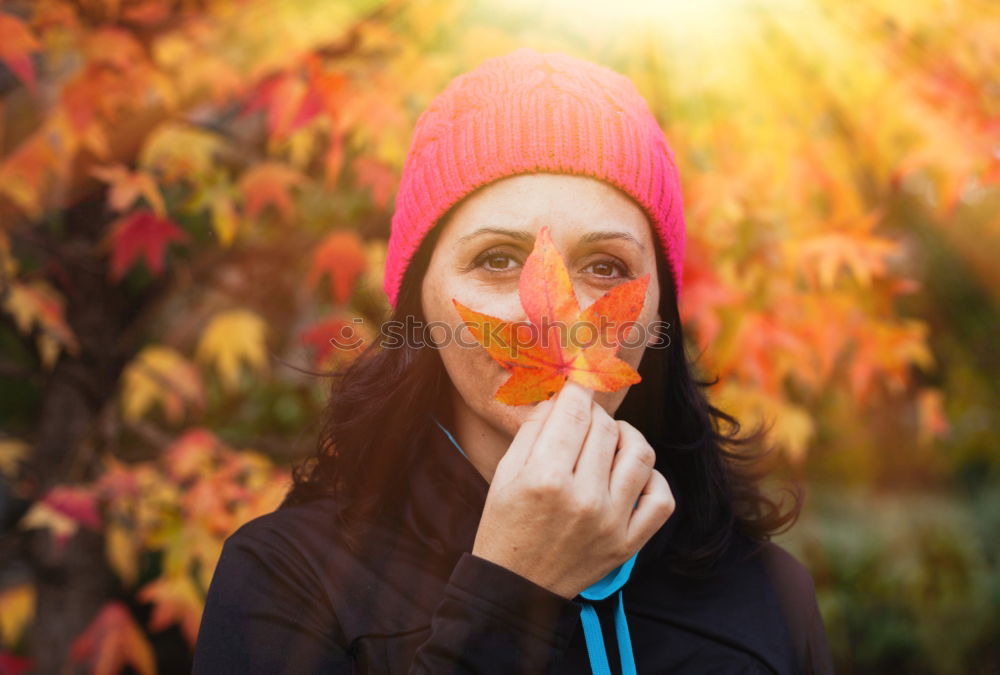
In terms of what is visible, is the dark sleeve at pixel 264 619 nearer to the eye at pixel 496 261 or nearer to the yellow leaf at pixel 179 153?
the eye at pixel 496 261

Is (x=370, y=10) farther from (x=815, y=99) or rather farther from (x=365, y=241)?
(x=815, y=99)

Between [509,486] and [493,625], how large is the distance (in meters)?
0.19

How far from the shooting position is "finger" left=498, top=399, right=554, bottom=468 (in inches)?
45.1

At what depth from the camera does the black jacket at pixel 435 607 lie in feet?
3.58

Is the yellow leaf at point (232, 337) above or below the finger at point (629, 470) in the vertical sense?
below

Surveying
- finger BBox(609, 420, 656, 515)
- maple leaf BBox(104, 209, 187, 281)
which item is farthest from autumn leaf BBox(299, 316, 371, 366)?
finger BBox(609, 420, 656, 515)

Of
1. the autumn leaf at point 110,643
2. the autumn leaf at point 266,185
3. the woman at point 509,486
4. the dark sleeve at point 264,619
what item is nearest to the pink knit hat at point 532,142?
the woman at point 509,486

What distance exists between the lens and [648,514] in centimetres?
120

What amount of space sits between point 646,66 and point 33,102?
77.8 inches

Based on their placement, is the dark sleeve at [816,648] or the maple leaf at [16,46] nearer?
the dark sleeve at [816,648]

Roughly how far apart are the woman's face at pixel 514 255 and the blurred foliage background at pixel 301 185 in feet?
2.97

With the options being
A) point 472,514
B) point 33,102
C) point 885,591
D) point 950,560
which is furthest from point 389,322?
point 950,560

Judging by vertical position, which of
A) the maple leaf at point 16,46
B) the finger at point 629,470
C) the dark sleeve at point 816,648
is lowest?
the dark sleeve at point 816,648

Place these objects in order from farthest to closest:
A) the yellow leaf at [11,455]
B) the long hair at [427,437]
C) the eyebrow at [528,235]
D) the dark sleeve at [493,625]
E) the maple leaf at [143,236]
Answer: the yellow leaf at [11,455] → the maple leaf at [143,236] → the long hair at [427,437] → the eyebrow at [528,235] → the dark sleeve at [493,625]
